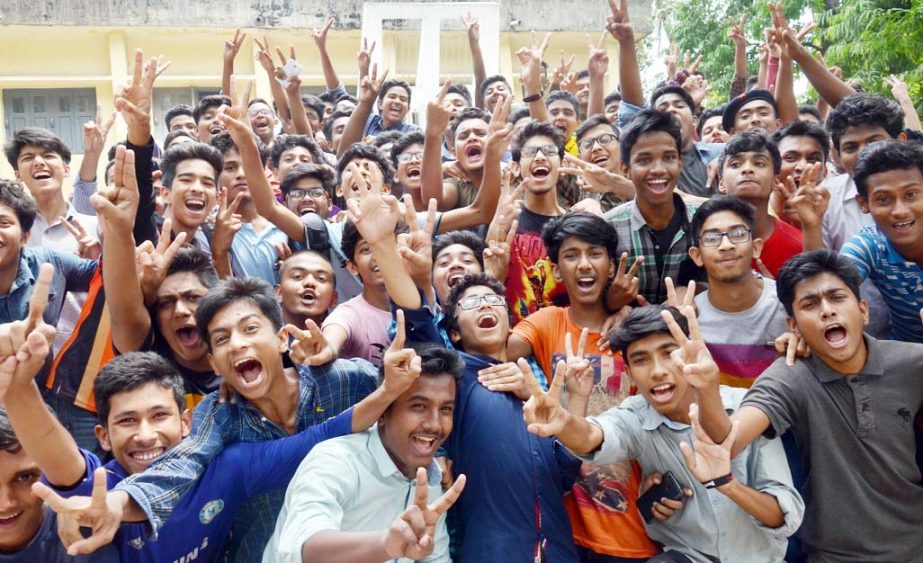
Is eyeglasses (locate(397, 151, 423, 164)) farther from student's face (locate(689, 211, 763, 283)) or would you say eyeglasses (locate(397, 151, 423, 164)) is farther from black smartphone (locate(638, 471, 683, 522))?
black smartphone (locate(638, 471, 683, 522))

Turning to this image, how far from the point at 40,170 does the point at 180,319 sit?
1.97 metres

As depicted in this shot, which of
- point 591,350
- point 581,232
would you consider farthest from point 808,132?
point 591,350

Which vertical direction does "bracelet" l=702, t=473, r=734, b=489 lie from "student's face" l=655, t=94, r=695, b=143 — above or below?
below

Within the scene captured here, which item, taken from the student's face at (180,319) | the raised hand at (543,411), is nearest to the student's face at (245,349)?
the student's face at (180,319)

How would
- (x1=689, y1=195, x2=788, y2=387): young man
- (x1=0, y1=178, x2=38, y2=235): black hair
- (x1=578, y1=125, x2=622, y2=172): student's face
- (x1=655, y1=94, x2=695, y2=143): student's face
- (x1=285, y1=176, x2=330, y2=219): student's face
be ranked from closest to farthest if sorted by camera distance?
(x1=689, y1=195, x2=788, y2=387): young man < (x1=0, y1=178, x2=38, y2=235): black hair < (x1=285, y1=176, x2=330, y2=219): student's face < (x1=578, y1=125, x2=622, y2=172): student's face < (x1=655, y1=94, x2=695, y2=143): student's face

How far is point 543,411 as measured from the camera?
2.93 m

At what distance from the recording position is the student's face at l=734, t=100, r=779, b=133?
563 centimetres

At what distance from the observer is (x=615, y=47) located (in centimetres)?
1673

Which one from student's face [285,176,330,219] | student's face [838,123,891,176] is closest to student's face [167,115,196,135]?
student's face [285,176,330,219]

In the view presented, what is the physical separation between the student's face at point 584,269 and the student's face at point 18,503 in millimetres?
2301

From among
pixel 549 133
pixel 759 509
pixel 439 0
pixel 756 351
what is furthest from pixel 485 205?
pixel 439 0

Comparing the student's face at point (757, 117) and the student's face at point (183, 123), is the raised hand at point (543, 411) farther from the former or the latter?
the student's face at point (183, 123)

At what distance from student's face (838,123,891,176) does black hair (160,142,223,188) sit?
3.36 meters

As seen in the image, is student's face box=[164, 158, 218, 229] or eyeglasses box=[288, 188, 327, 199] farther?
eyeglasses box=[288, 188, 327, 199]
